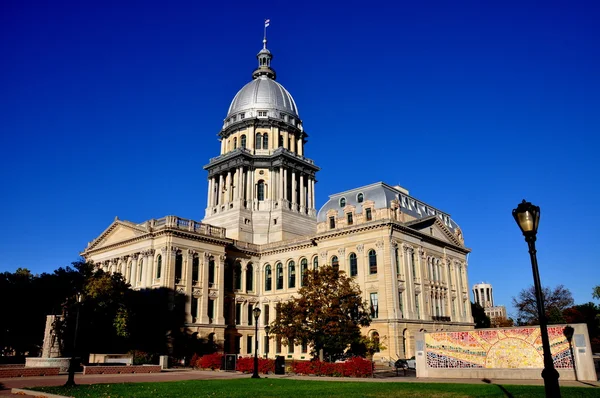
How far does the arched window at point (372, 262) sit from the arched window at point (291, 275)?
12592 millimetres

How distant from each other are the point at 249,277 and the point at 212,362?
79.5 ft

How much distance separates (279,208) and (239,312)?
18.0m

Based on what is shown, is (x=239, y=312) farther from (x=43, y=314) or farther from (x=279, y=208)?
(x=43, y=314)

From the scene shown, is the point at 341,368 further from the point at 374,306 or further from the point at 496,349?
the point at 374,306

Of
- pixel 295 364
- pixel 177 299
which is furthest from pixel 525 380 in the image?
pixel 177 299

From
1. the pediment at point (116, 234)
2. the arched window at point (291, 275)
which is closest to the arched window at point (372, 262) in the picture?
the arched window at point (291, 275)

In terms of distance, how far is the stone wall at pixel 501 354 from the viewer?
2769 centimetres

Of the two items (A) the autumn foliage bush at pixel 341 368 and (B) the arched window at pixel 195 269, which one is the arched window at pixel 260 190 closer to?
(B) the arched window at pixel 195 269

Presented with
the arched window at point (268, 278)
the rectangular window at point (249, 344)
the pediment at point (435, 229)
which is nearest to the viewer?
the pediment at point (435, 229)

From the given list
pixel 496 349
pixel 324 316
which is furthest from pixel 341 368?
pixel 496 349

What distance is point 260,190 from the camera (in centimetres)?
8075

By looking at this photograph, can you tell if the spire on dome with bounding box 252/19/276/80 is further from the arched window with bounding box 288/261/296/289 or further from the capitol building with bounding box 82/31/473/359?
the arched window with bounding box 288/261/296/289

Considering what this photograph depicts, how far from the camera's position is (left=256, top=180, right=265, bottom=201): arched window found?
80188 millimetres

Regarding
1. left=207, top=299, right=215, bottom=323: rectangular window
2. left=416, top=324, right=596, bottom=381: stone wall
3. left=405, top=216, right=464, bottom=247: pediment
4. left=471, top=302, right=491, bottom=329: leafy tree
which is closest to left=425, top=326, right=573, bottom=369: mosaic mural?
left=416, top=324, right=596, bottom=381: stone wall
